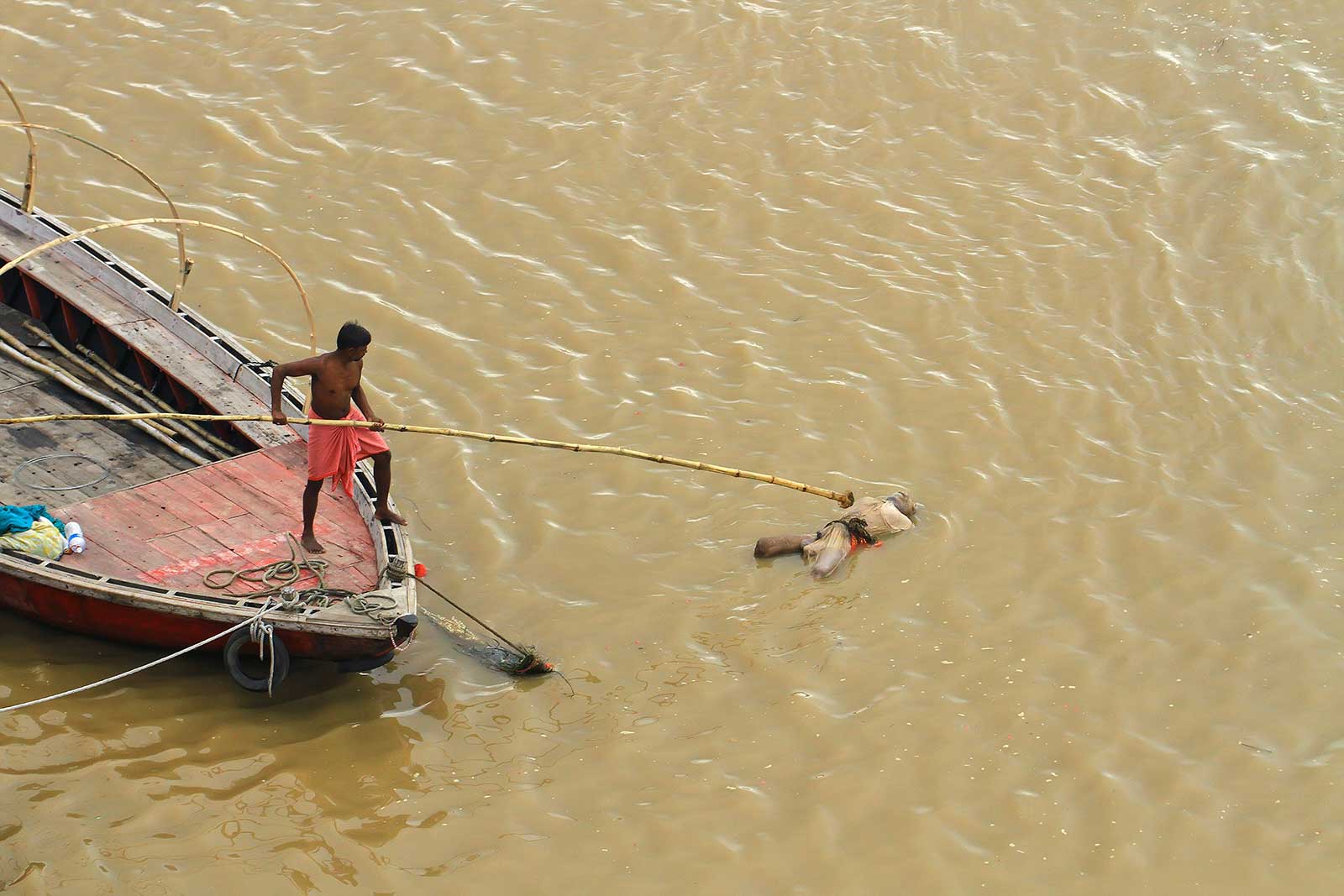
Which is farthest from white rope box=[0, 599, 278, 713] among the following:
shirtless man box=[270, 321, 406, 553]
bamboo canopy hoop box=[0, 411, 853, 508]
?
bamboo canopy hoop box=[0, 411, 853, 508]

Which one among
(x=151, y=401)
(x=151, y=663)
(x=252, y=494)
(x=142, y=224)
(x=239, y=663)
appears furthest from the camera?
(x=151, y=401)

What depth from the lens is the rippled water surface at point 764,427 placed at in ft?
20.6

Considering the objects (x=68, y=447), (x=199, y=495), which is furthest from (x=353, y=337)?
(x=68, y=447)

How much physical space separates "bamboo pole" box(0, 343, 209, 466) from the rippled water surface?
1288mm

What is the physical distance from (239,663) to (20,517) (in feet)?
4.28

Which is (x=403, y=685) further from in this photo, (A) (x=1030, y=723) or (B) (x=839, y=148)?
(B) (x=839, y=148)

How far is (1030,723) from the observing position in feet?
22.5

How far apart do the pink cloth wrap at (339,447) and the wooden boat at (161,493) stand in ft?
1.05

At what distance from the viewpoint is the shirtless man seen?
6906mm

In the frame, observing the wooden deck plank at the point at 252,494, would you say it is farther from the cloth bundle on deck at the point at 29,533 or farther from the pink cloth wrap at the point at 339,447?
the cloth bundle on deck at the point at 29,533

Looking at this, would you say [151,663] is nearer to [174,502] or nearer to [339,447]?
[174,502]

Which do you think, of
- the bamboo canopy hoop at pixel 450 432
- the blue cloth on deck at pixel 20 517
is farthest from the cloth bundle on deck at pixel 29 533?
the bamboo canopy hoop at pixel 450 432

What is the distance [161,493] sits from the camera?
7.35 metres

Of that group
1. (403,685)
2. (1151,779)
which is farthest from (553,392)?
(1151,779)
